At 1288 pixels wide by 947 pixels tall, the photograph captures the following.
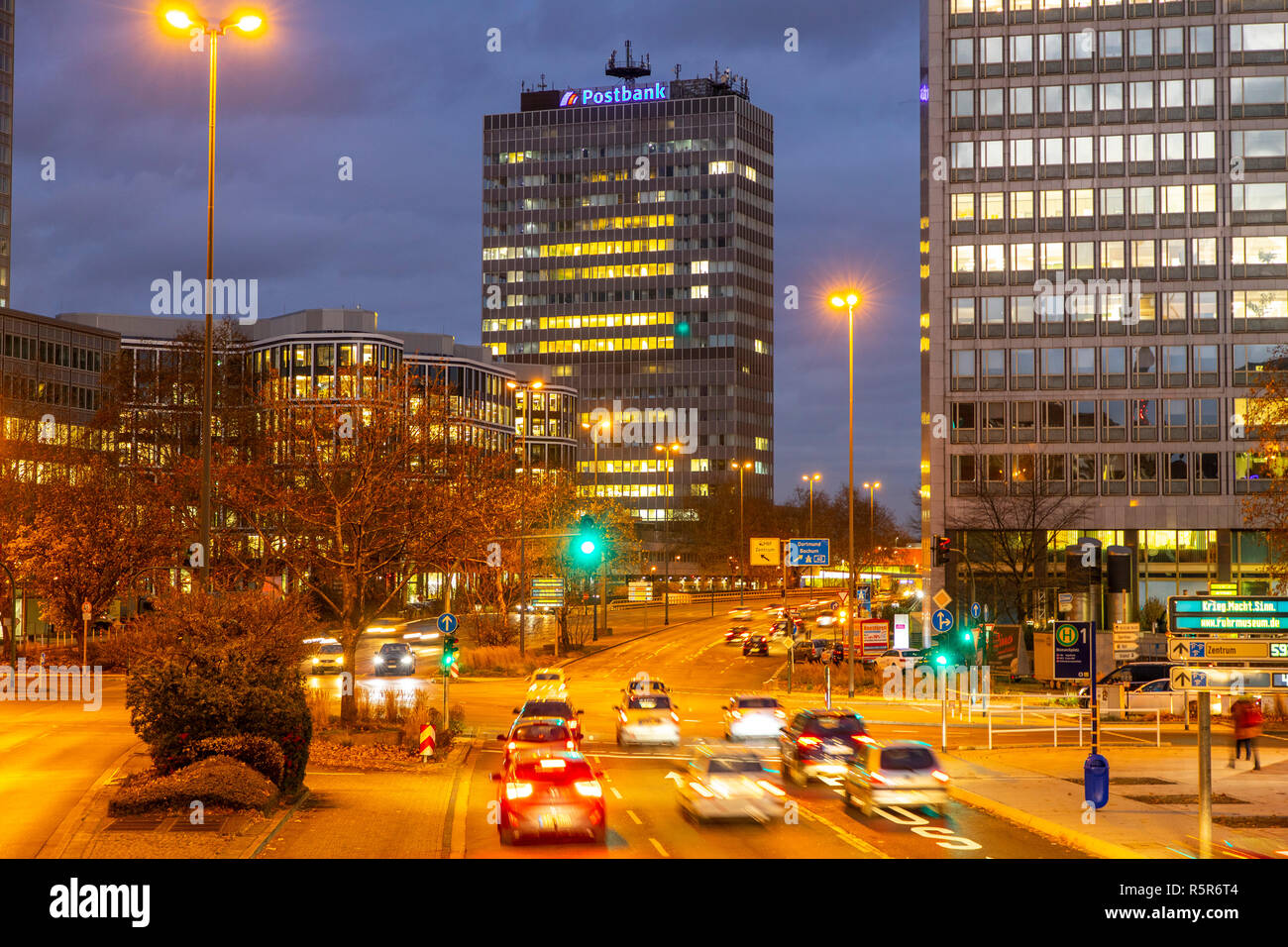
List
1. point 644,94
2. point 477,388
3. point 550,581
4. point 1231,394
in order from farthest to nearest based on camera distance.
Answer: point 644,94 < point 477,388 < point 1231,394 < point 550,581

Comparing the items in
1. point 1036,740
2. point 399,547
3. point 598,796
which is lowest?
point 1036,740

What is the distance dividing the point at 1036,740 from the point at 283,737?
73.9ft

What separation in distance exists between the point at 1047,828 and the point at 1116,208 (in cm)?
6761

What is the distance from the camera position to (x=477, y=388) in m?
125

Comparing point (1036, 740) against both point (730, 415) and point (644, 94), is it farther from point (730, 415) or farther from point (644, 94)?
point (644, 94)

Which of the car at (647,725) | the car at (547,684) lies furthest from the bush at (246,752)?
the car at (547,684)

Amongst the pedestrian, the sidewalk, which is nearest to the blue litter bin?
the sidewalk

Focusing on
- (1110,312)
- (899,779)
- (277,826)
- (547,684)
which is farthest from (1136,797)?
(1110,312)

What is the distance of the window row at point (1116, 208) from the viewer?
77125mm

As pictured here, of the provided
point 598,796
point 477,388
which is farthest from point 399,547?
point 477,388

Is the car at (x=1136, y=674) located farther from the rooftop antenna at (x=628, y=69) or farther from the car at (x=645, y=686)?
the rooftop antenna at (x=628, y=69)

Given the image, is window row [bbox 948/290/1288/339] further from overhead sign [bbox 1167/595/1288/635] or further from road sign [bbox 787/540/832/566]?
overhead sign [bbox 1167/595/1288/635]

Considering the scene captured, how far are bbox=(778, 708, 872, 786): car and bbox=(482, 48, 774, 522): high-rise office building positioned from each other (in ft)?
465

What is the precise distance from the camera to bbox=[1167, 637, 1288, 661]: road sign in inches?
882
